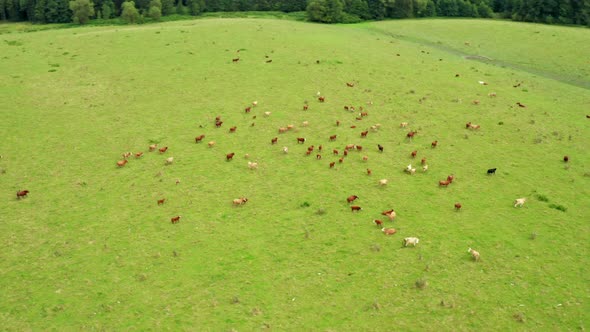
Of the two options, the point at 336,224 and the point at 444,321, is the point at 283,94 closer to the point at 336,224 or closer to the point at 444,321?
the point at 336,224

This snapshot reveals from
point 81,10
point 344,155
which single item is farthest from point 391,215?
point 81,10

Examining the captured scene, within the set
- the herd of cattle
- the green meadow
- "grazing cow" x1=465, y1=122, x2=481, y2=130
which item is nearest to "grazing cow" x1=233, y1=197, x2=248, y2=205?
the herd of cattle

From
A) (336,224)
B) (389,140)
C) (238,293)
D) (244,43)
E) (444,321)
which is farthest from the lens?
(244,43)

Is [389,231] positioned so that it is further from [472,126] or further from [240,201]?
[472,126]

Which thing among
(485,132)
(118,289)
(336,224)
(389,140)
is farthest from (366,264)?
(485,132)

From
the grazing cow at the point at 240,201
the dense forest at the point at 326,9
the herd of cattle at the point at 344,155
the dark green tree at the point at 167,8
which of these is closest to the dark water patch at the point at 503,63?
the herd of cattle at the point at 344,155

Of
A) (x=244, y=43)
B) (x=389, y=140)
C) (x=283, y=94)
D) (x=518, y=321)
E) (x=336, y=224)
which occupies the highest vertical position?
(x=244, y=43)

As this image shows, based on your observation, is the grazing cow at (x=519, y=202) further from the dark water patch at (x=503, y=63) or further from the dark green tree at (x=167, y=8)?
the dark green tree at (x=167, y=8)
